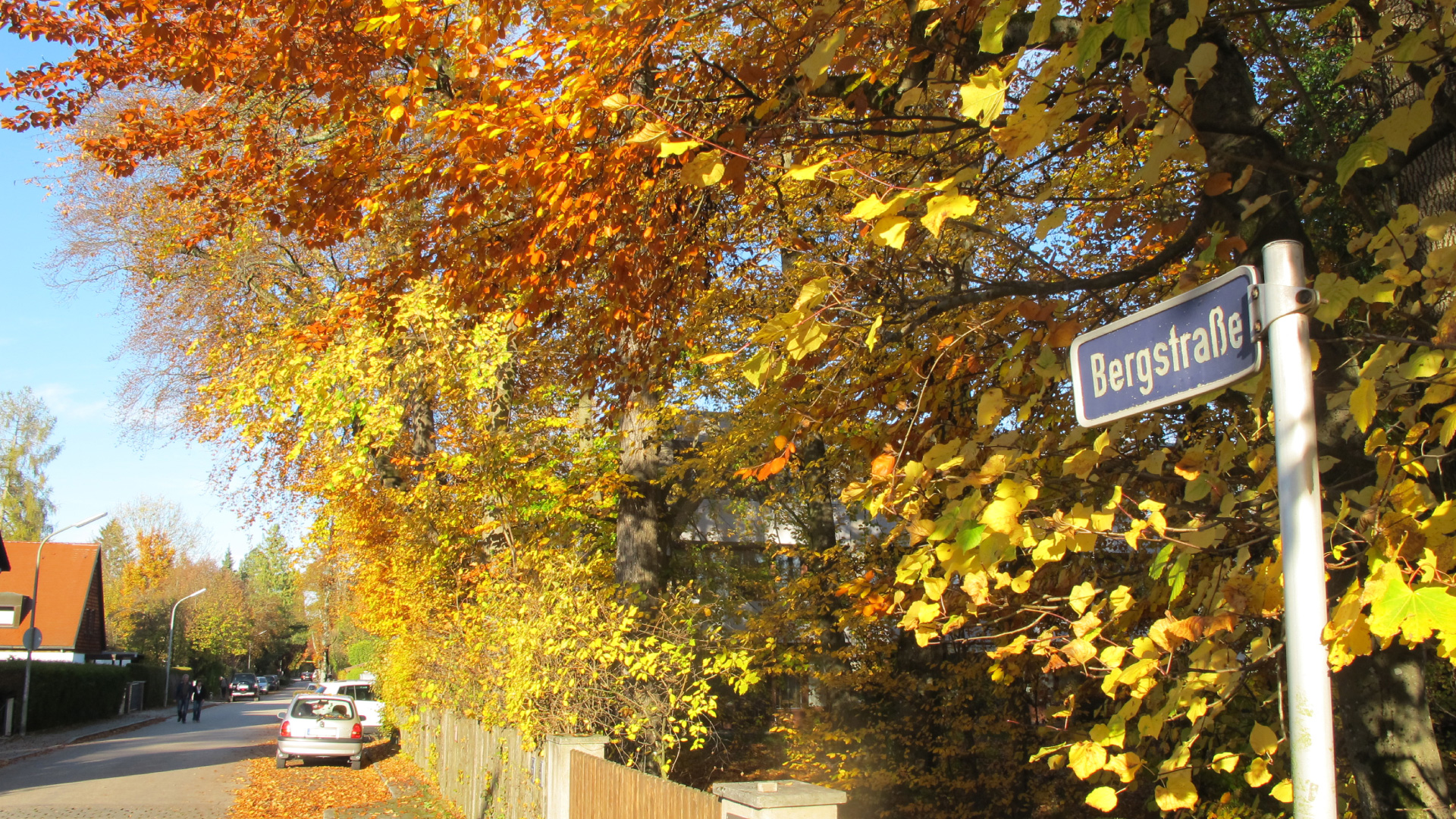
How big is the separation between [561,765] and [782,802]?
13.3ft

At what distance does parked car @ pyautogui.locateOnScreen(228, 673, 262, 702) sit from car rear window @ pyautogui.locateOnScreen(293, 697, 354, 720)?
2054 inches

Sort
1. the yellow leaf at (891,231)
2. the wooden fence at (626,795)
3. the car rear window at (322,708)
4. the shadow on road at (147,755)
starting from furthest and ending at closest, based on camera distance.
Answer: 1. the car rear window at (322,708)
2. the shadow on road at (147,755)
3. the wooden fence at (626,795)
4. the yellow leaf at (891,231)

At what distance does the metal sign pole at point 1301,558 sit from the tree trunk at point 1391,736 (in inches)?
89.0

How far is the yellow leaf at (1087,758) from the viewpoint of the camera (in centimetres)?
291

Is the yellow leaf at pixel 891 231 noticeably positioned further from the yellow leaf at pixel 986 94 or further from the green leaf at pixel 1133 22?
the green leaf at pixel 1133 22

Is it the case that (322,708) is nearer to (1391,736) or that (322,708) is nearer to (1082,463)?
(1391,736)

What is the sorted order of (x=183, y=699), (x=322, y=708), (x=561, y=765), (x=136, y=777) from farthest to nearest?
(x=183, y=699), (x=322, y=708), (x=136, y=777), (x=561, y=765)

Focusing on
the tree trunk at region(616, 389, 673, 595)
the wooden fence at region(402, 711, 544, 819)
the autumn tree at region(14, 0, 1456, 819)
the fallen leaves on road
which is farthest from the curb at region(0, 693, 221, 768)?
the autumn tree at region(14, 0, 1456, 819)

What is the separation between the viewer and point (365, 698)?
31.2 m

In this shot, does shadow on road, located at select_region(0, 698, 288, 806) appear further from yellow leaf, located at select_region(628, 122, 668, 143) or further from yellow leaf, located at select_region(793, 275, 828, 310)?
yellow leaf, located at select_region(793, 275, 828, 310)

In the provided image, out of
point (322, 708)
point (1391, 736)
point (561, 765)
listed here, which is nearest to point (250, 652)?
point (322, 708)

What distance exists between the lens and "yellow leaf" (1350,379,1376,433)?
2.47m

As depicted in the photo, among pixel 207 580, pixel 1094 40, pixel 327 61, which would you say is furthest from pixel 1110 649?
pixel 207 580

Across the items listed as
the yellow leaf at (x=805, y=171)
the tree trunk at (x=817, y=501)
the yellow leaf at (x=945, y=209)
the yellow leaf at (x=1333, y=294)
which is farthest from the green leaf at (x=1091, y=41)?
the tree trunk at (x=817, y=501)
